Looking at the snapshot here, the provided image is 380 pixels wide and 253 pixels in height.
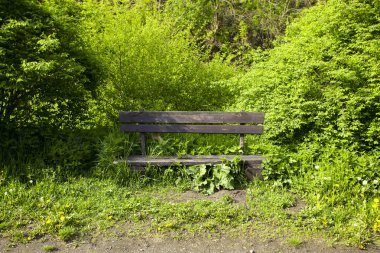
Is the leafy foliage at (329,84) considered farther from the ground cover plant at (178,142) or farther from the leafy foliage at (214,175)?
the leafy foliage at (214,175)

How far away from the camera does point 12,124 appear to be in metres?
5.17

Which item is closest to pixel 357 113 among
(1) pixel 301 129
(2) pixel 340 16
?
(1) pixel 301 129

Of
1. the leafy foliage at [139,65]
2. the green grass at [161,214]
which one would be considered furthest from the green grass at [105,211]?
the leafy foliage at [139,65]

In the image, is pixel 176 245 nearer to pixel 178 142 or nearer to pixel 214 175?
pixel 214 175

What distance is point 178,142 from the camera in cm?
555

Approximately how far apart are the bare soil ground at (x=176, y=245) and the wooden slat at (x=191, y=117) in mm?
2037

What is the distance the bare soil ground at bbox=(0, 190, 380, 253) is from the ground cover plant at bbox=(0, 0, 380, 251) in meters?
0.09

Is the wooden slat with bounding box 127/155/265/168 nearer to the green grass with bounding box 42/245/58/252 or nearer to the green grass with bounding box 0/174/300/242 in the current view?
the green grass with bounding box 0/174/300/242

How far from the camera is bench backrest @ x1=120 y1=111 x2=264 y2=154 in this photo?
17.2ft

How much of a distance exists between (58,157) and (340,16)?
502 centimetres

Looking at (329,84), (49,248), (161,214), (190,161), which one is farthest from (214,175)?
Result: (329,84)

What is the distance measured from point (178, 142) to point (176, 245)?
88.4 inches

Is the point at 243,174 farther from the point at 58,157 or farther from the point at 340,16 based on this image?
the point at 340,16

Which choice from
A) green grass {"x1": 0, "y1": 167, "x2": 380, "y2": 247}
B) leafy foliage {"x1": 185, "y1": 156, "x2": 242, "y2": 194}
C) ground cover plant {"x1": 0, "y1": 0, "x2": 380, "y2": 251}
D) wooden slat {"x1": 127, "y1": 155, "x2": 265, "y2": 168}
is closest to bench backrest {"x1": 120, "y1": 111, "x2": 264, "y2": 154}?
ground cover plant {"x1": 0, "y1": 0, "x2": 380, "y2": 251}
